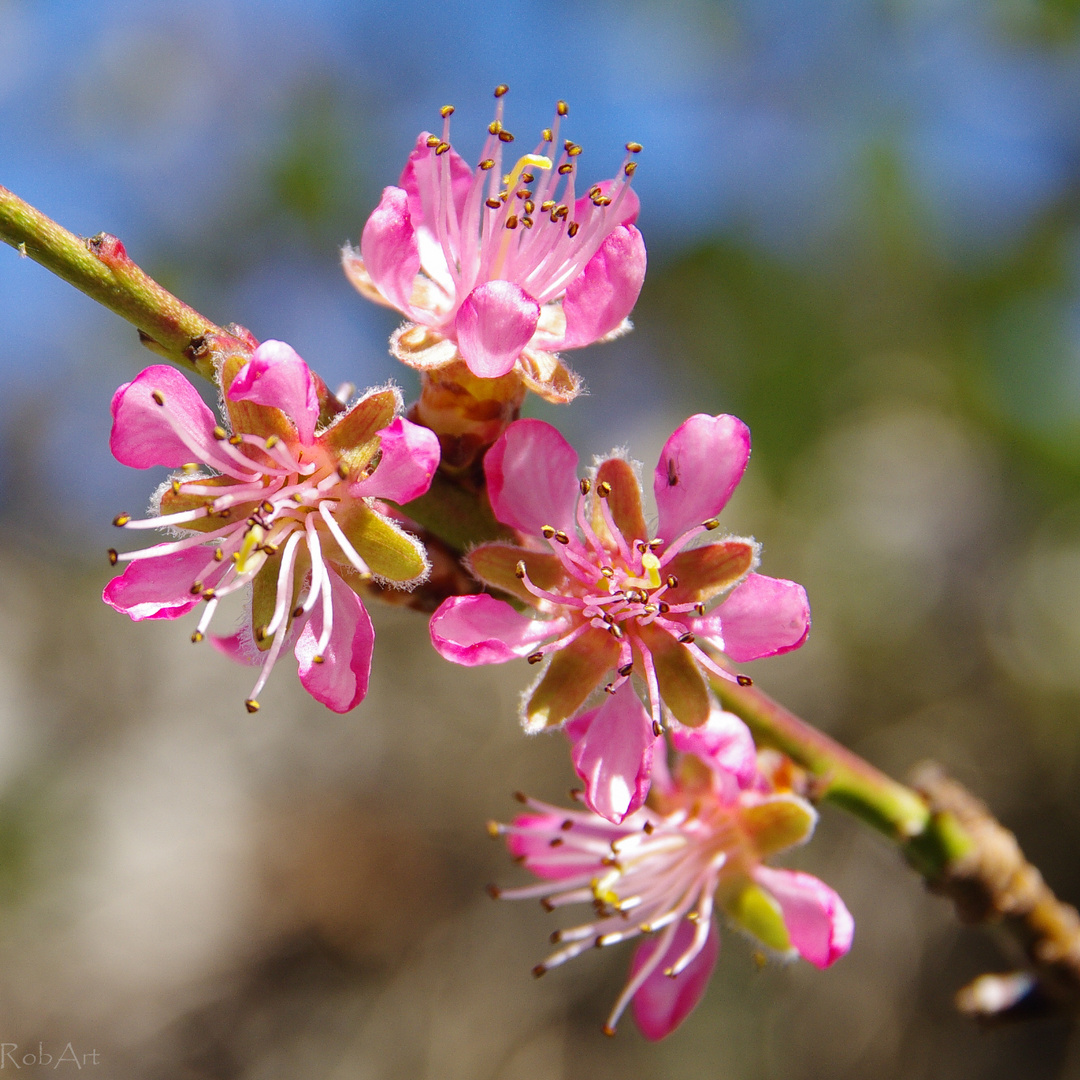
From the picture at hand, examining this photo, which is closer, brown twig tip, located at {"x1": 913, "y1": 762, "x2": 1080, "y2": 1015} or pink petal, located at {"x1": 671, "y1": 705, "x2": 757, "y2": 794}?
pink petal, located at {"x1": 671, "y1": 705, "x2": 757, "y2": 794}

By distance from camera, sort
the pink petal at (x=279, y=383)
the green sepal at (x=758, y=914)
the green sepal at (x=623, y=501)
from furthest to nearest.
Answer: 1. the green sepal at (x=758, y=914)
2. the green sepal at (x=623, y=501)
3. the pink petal at (x=279, y=383)

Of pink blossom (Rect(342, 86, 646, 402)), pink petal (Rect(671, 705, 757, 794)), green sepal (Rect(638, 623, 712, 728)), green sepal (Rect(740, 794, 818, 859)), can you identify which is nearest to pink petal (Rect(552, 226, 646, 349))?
pink blossom (Rect(342, 86, 646, 402))

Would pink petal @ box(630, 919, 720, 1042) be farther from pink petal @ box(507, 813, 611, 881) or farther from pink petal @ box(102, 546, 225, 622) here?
pink petal @ box(102, 546, 225, 622)

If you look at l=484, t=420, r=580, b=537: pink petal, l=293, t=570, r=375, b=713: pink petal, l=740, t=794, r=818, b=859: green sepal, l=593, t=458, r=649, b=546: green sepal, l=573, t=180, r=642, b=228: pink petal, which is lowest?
l=293, t=570, r=375, b=713: pink petal

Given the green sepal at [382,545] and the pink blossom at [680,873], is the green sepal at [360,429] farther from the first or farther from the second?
the pink blossom at [680,873]

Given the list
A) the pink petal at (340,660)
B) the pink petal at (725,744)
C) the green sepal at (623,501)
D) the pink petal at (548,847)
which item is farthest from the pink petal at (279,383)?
the pink petal at (548,847)

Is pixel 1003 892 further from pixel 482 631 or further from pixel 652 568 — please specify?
pixel 482 631

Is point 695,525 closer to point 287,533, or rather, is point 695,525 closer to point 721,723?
point 721,723
